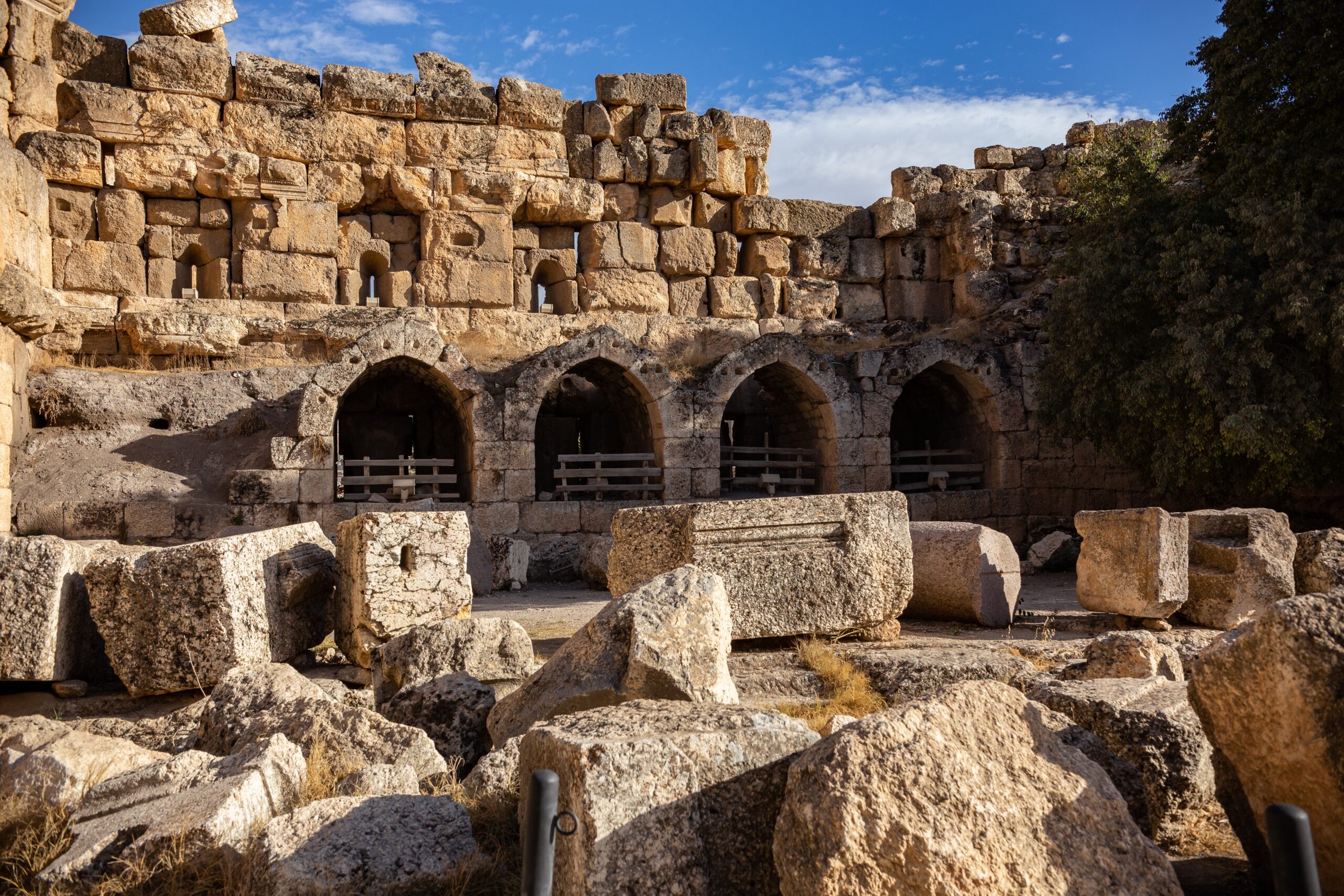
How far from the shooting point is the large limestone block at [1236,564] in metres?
7.91

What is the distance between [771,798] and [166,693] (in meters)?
4.46

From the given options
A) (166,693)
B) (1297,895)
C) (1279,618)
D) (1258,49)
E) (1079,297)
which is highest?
(1258,49)

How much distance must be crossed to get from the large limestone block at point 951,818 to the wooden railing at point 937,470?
12.3 m

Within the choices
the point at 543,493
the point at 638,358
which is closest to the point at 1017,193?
the point at 638,358

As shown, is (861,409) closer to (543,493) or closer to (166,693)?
(543,493)

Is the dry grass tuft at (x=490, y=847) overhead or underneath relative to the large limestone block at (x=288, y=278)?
underneath

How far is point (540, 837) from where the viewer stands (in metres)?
2.28

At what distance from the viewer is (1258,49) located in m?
10.9

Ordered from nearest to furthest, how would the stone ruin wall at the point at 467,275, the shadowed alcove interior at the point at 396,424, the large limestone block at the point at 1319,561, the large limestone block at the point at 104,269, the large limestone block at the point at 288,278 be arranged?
the large limestone block at the point at 1319,561, the stone ruin wall at the point at 467,275, the large limestone block at the point at 104,269, the shadowed alcove interior at the point at 396,424, the large limestone block at the point at 288,278

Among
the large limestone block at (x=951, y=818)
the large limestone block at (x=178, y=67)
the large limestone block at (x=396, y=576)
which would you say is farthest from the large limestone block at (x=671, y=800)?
the large limestone block at (x=178, y=67)

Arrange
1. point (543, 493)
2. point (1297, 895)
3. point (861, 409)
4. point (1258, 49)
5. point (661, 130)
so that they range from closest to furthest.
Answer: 1. point (1297, 895)
2. point (1258, 49)
3. point (543, 493)
4. point (861, 409)
5. point (661, 130)

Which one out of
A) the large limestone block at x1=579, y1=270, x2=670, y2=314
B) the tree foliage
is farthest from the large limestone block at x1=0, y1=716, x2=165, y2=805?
the large limestone block at x1=579, y1=270, x2=670, y2=314

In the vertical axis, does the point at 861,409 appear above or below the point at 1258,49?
below

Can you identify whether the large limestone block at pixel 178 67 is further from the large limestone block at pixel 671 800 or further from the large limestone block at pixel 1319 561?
the large limestone block at pixel 1319 561
